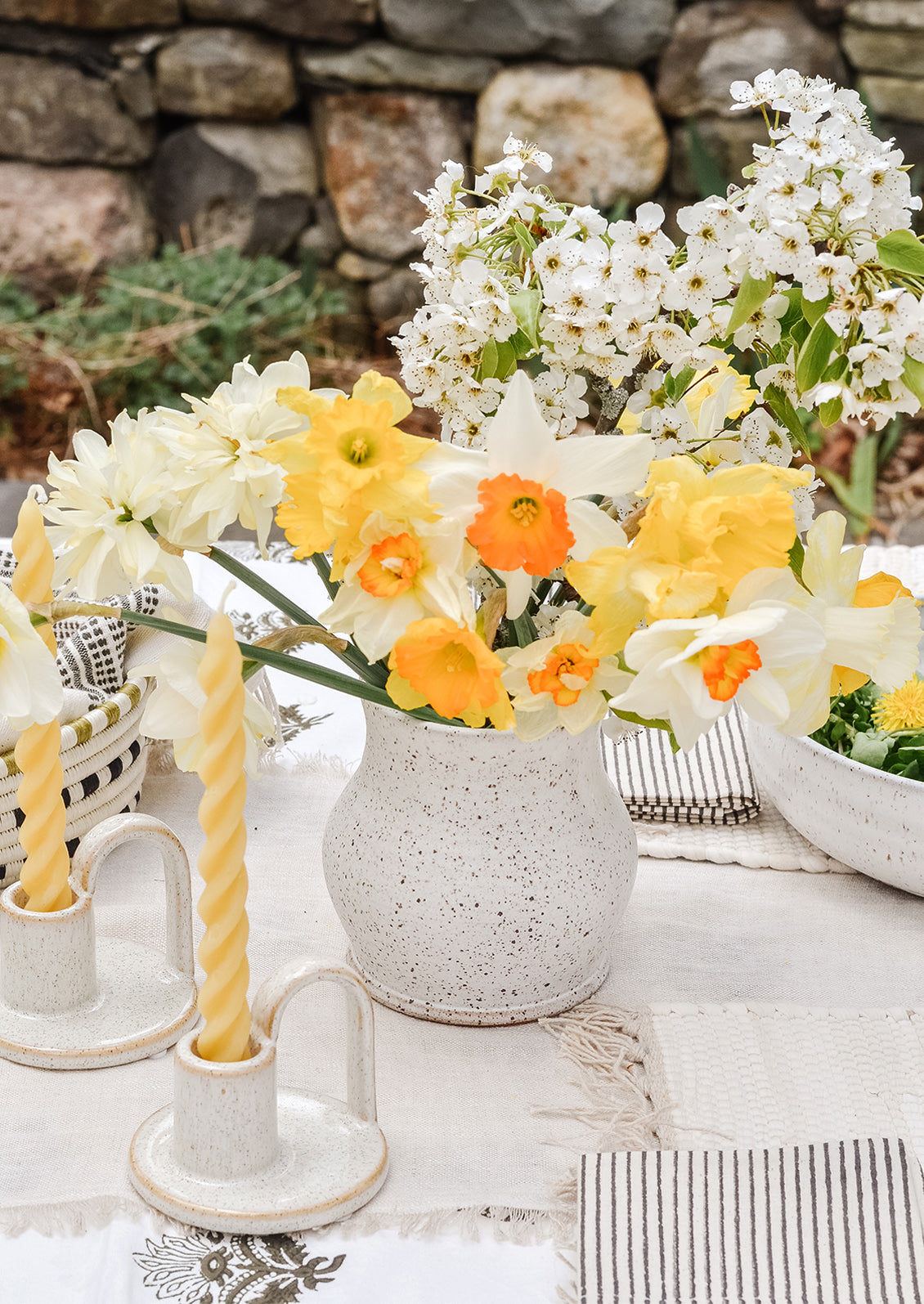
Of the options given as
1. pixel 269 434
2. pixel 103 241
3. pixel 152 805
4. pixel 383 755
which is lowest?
pixel 103 241

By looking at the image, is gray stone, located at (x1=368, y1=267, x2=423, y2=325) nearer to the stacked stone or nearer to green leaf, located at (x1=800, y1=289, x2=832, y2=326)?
the stacked stone

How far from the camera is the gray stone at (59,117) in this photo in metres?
3.22

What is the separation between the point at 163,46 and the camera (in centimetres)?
325

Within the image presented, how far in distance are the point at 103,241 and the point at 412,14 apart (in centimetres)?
96

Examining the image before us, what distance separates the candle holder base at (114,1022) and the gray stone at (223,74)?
3024mm

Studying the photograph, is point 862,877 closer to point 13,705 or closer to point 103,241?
point 13,705

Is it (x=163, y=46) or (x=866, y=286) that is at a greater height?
(x=866, y=286)

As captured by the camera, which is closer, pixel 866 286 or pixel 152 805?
pixel 866 286

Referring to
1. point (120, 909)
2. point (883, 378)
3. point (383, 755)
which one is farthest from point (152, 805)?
point (883, 378)

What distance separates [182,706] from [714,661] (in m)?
0.24

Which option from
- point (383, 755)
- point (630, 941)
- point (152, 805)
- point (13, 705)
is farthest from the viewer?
point (152, 805)

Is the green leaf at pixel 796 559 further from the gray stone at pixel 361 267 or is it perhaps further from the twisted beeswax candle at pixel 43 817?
the gray stone at pixel 361 267

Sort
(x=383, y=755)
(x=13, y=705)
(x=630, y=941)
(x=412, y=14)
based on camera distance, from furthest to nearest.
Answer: (x=412, y=14) → (x=630, y=941) → (x=383, y=755) → (x=13, y=705)

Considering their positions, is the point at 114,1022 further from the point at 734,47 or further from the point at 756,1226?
the point at 734,47
